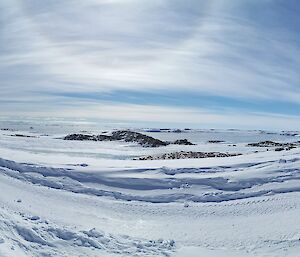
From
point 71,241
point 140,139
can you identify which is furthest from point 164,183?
point 140,139

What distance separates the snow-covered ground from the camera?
7.52m

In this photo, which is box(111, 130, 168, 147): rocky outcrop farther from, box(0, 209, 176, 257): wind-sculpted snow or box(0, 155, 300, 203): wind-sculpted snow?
box(0, 209, 176, 257): wind-sculpted snow

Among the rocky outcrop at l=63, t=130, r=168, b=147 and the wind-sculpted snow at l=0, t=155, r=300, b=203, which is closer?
the wind-sculpted snow at l=0, t=155, r=300, b=203

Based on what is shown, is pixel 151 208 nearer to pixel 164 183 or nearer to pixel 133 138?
pixel 164 183

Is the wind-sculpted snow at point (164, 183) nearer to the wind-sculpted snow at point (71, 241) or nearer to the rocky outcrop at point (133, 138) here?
the wind-sculpted snow at point (71, 241)

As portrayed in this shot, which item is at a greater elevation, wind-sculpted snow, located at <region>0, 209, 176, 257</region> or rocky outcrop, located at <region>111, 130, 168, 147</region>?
rocky outcrop, located at <region>111, 130, 168, 147</region>

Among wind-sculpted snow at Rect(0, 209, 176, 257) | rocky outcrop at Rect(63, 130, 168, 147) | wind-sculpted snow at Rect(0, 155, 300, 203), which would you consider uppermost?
rocky outcrop at Rect(63, 130, 168, 147)

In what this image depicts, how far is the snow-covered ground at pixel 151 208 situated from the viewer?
24.7 feet

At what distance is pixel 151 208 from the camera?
10898 millimetres

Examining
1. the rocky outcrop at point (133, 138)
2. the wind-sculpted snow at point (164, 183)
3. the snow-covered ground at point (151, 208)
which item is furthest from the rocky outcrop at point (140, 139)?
the wind-sculpted snow at point (164, 183)

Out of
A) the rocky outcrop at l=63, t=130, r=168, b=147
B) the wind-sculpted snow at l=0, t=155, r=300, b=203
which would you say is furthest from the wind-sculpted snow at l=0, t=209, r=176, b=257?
the rocky outcrop at l=63, t=130, r=168, b=147

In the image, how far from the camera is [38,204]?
32.8ft

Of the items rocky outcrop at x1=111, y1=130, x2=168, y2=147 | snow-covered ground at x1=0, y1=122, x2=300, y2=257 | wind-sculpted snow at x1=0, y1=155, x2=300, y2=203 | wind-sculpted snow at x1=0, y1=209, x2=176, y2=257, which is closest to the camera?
wind-sculpted snow at x1=0, y1=209, x2=176, y2=257

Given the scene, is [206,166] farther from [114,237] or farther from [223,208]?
[114,237]
